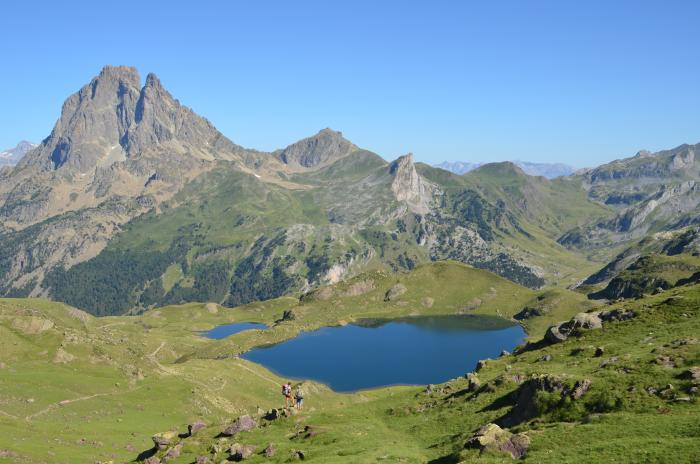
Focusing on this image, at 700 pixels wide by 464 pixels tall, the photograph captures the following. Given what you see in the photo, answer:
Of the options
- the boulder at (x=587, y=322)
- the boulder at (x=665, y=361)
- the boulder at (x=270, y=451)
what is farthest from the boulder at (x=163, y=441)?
the boulder at (x=587, y=322)

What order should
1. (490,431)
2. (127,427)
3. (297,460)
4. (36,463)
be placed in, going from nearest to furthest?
1. (490,431)
2. (297,460)
3. (36,463)
4. (127,427)

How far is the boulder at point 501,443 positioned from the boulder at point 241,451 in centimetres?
2167

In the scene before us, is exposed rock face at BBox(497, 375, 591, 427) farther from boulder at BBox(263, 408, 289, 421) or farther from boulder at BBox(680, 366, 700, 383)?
boulder at BBox(263, 408, 289, 421)

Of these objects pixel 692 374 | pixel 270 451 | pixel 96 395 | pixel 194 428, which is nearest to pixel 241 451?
pixel 270 451

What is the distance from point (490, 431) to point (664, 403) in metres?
14.9

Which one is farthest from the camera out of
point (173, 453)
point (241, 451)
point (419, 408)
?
point (419, 408)

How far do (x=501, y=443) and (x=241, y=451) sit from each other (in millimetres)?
25143

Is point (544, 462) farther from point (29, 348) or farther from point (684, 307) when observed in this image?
point (29, 348)

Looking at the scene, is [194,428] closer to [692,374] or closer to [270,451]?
[270,451]

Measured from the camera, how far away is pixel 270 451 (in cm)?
5156

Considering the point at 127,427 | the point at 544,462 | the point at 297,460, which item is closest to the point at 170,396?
the point at 127,427

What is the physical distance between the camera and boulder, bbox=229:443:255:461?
52062mm

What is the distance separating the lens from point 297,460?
4794cm

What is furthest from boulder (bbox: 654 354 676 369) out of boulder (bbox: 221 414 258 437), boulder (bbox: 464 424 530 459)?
boulder (bbox: 221 414 258 437)
